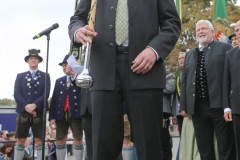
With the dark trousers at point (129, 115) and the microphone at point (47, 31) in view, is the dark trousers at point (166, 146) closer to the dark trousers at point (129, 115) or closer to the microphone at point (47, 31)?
the microphone at point (47, 31)

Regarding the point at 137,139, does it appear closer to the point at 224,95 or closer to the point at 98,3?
the point at 98,3

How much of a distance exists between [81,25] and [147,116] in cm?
76

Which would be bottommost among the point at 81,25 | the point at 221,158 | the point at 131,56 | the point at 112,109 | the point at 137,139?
the point at 221,158

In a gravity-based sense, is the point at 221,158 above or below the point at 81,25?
below

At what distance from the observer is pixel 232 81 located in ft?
16.8

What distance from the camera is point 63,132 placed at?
7602mm

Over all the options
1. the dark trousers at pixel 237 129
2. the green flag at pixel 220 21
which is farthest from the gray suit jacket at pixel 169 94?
the dark trousers at pixel 237 129

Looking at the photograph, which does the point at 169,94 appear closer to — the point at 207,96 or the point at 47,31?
the point at 207,96

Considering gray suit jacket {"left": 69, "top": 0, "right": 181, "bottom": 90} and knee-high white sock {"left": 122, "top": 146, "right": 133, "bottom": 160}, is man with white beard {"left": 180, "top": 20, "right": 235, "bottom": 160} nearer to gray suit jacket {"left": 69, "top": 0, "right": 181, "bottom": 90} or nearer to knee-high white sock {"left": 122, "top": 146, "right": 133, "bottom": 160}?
knee-high white sock {"left": 122, "top": 146, "right": 133, "bottom": 160}

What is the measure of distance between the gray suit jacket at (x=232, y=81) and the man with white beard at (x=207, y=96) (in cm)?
15

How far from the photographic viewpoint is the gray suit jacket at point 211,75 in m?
5.34

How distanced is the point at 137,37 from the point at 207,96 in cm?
307

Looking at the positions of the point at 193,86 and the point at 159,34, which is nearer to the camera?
the point at 159,34

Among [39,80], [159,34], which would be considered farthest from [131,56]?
[39,80]
